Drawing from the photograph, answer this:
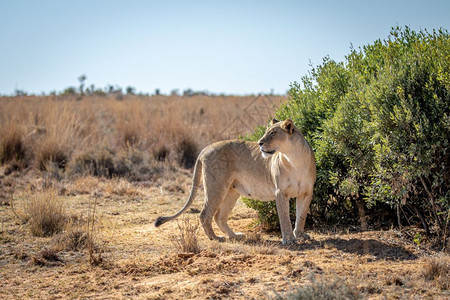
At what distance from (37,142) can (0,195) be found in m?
4.37

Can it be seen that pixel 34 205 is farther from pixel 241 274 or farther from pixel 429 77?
pixel 429 77

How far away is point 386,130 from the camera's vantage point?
6.77 metres

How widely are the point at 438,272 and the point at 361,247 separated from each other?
1478mm

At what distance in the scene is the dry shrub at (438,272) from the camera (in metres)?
5.58

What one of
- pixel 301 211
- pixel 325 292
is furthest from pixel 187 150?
pixel 325 292

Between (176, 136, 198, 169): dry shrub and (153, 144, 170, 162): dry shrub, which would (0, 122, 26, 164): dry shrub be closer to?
(153, 144, 170, 162): dry shrub

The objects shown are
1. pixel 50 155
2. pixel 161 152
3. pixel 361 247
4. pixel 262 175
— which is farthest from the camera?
pixel 161 152

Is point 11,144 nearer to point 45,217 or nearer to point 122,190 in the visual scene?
point 122,190

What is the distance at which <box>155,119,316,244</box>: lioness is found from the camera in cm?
760

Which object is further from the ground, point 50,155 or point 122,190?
point 50,155

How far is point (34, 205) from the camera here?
348 inches

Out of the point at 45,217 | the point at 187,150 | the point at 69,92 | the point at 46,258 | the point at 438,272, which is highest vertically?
the point at 69,92

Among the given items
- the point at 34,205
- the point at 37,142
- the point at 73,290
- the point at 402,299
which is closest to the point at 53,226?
the point at 34,205

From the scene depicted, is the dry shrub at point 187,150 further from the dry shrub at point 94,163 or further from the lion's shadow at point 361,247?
the lion's shadow at point 361,247
